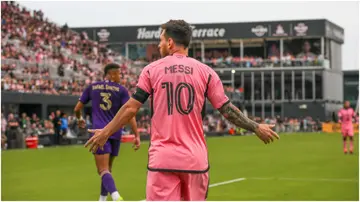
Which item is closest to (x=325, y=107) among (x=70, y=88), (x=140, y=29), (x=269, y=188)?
(x=140, y=29)

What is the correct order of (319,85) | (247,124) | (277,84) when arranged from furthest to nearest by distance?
(277,84) → (319,85) → (247,124)

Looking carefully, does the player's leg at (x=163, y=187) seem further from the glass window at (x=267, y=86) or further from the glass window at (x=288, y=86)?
the glass window at (x=267, y=86)

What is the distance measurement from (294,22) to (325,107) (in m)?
9.88

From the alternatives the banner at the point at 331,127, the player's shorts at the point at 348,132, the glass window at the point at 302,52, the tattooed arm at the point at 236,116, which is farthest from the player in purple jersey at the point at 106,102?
the glass window at the point at 302,52

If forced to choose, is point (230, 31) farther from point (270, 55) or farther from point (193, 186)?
point (193, 186)

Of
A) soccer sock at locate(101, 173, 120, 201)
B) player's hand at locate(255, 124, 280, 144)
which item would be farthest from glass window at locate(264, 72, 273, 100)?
player's hand at locate(255, 124, 280, 144)

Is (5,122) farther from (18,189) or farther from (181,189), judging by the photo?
(181,189)

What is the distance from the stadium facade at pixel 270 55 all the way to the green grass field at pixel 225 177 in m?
56.9

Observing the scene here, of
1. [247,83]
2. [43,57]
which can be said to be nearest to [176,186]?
[43,57]

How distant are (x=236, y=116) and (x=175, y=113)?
670mm

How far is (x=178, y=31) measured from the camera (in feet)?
21.3

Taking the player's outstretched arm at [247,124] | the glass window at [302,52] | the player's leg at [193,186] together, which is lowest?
the player's leg at [193,186]

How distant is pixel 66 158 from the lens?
2570cm

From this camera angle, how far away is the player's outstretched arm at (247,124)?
258 inches
